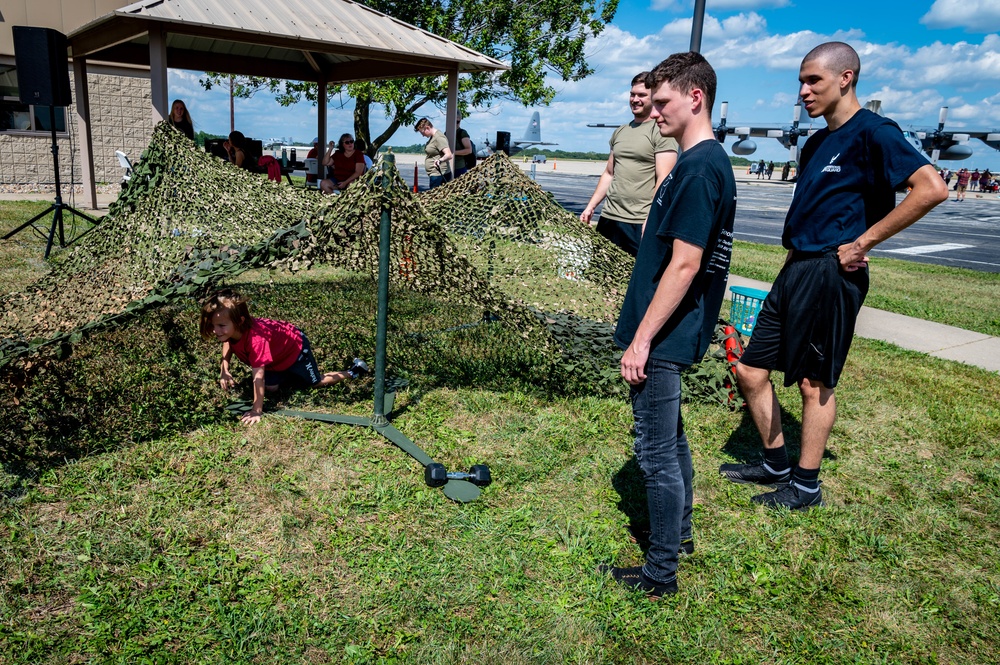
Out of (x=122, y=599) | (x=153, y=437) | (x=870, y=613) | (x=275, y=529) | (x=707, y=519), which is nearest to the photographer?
(x=122, y=599)

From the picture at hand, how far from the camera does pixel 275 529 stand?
279cm

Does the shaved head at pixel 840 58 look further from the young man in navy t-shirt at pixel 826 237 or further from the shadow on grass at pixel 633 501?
the shadow on grass at pixel 633 501

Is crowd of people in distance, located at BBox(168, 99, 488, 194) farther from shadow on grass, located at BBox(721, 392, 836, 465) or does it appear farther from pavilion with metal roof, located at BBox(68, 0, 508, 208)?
shadow on grass, located at BBox(721, 392, 836, 465)

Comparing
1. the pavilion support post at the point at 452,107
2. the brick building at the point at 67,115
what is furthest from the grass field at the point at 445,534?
the brick building at the point at 67,115

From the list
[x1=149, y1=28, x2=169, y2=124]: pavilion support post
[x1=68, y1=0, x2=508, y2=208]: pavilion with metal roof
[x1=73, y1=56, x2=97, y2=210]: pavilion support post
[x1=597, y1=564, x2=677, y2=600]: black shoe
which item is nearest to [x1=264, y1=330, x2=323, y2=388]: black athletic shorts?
[x1=597, y1=564, x2=677, y2=600]: black shoe

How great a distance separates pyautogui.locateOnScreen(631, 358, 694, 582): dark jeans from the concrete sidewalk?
14.0 ft

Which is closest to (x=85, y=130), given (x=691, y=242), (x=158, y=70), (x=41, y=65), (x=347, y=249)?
(x=41, y=65)

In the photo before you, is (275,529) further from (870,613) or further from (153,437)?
(870,613)

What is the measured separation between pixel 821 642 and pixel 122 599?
245 centimetres

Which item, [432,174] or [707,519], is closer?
[707,519]

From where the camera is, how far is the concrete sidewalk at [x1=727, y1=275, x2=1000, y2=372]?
19.3ft

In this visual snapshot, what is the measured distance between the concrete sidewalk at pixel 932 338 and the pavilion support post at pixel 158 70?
25.6ft

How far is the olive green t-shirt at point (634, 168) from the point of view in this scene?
4.59 metres

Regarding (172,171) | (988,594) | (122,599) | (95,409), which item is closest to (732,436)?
(988,594)
